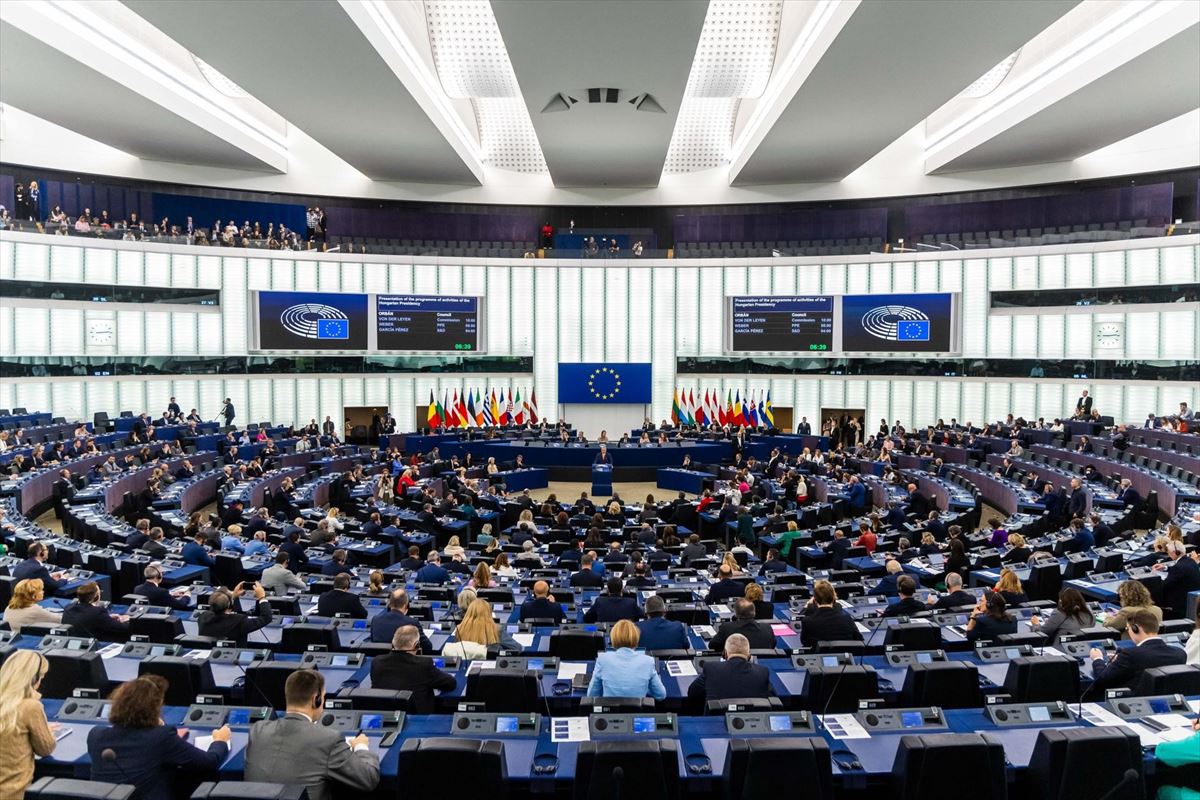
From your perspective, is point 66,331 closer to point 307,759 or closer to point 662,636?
point 662,636

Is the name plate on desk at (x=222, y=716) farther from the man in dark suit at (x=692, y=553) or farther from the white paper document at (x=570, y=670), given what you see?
the man in dark suit at (x=692, y=553)

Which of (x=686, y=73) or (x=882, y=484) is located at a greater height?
(x=686, y=73)

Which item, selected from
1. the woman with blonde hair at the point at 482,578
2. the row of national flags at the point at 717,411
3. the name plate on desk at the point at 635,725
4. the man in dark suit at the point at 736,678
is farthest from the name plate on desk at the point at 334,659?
the row of national flags at the point at 717,411

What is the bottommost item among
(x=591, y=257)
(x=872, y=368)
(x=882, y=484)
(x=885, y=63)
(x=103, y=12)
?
(x=882, y=484)

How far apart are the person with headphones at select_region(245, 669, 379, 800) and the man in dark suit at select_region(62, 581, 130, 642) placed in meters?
3.67

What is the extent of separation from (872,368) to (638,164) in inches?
484

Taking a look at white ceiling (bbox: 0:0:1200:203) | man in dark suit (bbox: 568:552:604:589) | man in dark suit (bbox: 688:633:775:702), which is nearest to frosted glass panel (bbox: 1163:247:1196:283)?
white ceiling (bbox: 0:0:1200:203)

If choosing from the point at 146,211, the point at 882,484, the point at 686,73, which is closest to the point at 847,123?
the point at 686,73

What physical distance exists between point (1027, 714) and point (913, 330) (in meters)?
27.1

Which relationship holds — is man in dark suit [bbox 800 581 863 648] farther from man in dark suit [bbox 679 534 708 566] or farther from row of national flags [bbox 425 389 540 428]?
row of national flags [bbox 425 389 540 428]

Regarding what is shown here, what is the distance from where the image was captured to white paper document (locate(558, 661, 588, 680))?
5.66m

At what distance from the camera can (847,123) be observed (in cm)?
2472

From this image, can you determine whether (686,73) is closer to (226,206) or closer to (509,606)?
(509,606)

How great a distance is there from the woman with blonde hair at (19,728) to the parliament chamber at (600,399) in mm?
20
